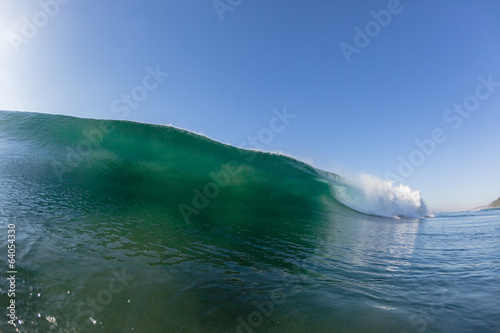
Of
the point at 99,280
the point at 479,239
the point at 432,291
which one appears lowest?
the point at 99,280

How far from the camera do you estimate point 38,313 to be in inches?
73.4

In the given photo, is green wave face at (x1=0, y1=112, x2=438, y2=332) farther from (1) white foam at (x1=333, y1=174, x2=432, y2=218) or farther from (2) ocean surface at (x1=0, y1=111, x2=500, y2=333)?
(1) white foam at (x1=333, y1=174, x2=432, y2=218)

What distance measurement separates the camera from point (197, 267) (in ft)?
9.05

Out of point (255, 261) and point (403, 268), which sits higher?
point (403, 268)

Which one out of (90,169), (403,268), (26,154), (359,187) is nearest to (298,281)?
(403,268)

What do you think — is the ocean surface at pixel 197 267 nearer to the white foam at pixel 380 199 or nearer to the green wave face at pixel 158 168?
the green wave face at pixel 158 168

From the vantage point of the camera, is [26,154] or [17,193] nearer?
[17,193]

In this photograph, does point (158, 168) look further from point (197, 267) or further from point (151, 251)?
point (197, 267)

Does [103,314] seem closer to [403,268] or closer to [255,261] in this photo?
[255,261]

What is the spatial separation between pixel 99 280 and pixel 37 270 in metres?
0.69

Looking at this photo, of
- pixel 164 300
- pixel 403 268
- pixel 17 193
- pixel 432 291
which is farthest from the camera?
pixel 17 193

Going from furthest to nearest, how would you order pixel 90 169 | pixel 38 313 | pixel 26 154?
pixel 26 154 → pixel 90 169 → pixel 38 313

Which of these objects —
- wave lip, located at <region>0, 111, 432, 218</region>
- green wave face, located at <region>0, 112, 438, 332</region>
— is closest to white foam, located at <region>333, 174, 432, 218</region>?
wave lip, located at <region>0, 111, 432, 218</region>

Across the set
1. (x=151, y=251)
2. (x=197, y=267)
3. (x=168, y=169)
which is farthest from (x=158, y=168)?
(x=197, y=267)
